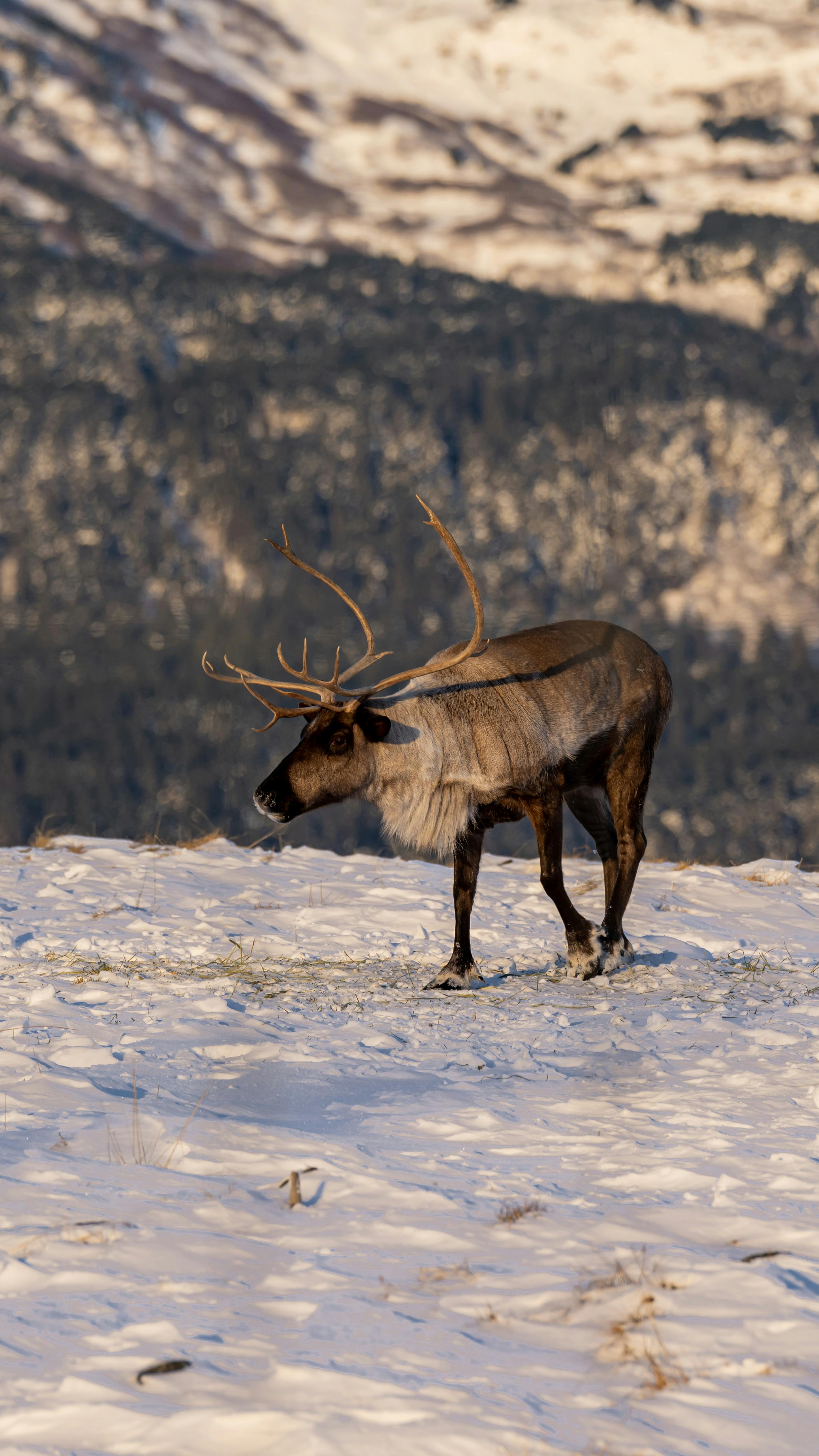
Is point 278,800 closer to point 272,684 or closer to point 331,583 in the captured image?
point 272,684

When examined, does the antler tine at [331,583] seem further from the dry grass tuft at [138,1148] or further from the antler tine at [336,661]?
the dry grass tuft at [138,1148]

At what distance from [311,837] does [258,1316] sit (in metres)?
155

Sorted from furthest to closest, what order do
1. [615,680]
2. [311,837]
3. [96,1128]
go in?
1. [311,837]
2. [615,680]
3. [96,1128]

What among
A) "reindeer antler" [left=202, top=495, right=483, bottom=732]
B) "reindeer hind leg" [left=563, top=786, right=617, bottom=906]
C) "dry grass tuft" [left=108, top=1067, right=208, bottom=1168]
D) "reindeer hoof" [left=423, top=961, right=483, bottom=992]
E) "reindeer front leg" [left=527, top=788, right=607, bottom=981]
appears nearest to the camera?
"dry grass tuft" [left=108, top=1067, right=208, bottom=1168]

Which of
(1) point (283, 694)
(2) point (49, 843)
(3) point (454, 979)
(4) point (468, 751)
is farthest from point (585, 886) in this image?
(2) point (49, 843)

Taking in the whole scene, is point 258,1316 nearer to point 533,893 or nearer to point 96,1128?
point 96,1128

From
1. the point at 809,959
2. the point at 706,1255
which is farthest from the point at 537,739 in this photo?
the point at 706,1255

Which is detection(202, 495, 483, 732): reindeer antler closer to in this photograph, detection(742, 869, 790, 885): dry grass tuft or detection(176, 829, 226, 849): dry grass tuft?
detection(176, 829, 226, 849): dry grass tuft

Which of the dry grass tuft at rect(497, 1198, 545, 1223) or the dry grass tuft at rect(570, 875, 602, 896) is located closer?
the dry grass tuft at rect(497, 1198, 545, 1223)

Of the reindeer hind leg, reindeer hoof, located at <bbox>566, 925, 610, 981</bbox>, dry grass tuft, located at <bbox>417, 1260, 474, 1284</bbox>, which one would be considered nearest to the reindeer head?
the reindeer hind leg

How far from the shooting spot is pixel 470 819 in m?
8.84

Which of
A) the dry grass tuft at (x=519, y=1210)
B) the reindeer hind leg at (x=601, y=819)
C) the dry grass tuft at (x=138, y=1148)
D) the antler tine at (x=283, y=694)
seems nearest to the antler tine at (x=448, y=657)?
the antler tine at (x=283, y=694)

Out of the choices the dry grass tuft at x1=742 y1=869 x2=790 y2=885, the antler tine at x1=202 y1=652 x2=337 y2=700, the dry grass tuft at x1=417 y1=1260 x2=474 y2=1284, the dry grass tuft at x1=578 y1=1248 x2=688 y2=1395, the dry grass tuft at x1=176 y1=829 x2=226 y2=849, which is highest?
the antler tine at x1=202 y1=652 x2=337 y2=700

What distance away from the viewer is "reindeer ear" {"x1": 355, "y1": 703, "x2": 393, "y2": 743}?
871 centimetres
